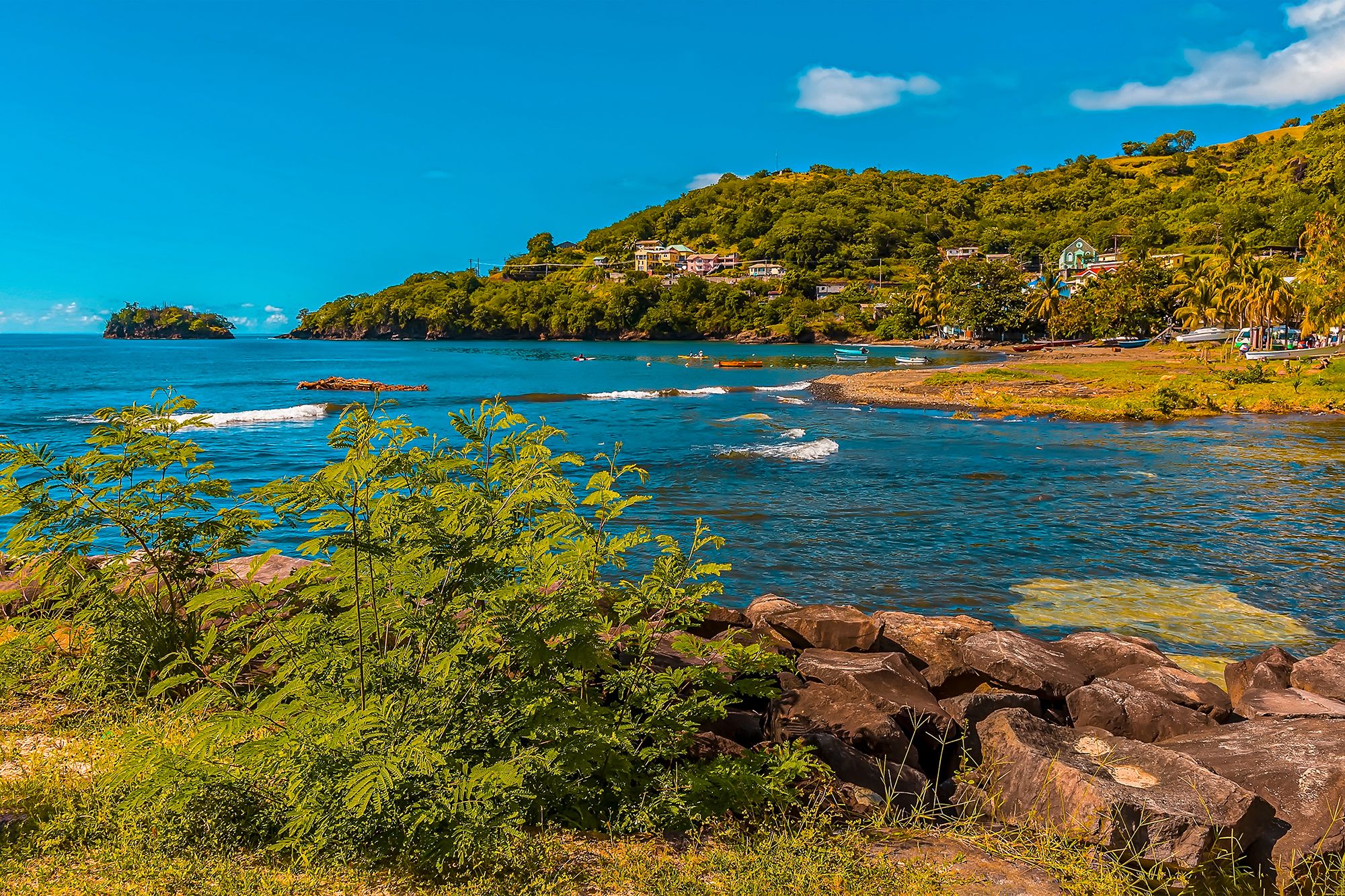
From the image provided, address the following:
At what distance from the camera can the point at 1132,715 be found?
7.92 m

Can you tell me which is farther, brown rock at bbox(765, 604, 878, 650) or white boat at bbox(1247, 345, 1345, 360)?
white boat at bbox(1247, 345, 1345, 360)

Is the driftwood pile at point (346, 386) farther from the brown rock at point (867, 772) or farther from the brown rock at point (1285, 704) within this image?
the brown rock at point (1285, 704)

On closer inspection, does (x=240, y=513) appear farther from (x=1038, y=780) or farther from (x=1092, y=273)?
(x=1092, y=273)

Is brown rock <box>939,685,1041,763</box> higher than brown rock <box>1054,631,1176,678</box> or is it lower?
higher

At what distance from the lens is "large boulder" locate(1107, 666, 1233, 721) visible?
8.40 m

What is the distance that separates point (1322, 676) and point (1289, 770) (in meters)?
3.64

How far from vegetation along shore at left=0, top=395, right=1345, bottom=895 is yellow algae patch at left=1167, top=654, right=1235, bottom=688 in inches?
146

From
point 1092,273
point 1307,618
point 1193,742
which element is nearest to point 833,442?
point 1307,618

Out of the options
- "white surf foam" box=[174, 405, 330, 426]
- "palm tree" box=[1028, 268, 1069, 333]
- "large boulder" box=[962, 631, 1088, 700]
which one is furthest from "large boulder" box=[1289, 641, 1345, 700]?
"palm tree" box=[1028, 268, 1069, 333]

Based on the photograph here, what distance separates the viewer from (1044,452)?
1261 inches

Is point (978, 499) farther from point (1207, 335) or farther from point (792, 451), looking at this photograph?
point (1207, 335)

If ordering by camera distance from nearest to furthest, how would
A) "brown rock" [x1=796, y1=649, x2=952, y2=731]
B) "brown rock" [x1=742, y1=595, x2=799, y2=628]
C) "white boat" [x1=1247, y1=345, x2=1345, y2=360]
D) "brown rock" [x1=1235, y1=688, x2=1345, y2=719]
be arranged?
"brown rock" [x1=796, y1=649, x2=952, y2=731] < "brown rock" [x1=1235, y1=688, x2=1345, y2=719] < "brown rock" [x1=742, y1=595, x2=799, y2=628] < "white boat" [x1=1247, y1=345, x2=1345, y2=360]

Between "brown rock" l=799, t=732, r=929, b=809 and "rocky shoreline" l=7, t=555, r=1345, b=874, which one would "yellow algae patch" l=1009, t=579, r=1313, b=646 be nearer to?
"rocky shoreline" l=7, t=555, r=1345, b=874

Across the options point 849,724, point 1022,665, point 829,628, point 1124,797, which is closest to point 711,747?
point 849,724
